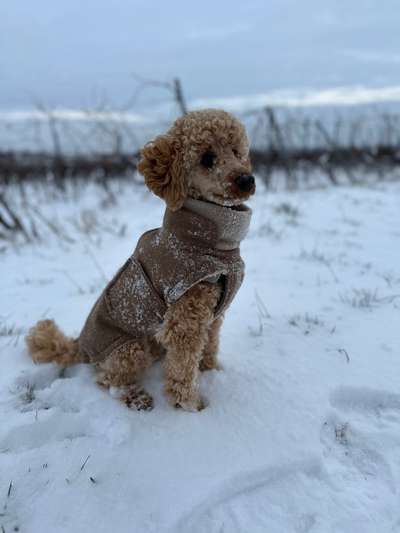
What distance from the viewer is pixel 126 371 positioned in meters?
2.36

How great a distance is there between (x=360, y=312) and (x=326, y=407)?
Answer: 1205 mm

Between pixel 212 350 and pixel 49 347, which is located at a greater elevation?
pixel 49 347

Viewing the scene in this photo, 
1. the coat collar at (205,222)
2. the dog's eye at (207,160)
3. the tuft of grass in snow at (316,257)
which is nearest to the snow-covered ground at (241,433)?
the tuft of grass in snow at (316,257)

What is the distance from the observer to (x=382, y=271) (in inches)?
161

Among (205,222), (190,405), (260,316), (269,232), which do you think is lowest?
(269,232)

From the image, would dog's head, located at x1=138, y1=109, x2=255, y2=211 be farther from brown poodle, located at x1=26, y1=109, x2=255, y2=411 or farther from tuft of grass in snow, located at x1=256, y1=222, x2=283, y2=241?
tuft of grass in snow, located at x1=256, y1=222, x2=283, y2=241

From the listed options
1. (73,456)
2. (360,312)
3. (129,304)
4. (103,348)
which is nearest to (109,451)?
(73,456)

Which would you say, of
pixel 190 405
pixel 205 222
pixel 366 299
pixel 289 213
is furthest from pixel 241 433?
pixel 289 213

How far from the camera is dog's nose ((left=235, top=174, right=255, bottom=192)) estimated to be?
1980 mm

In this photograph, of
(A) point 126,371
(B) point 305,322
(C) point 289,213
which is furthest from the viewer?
(C) point 289,213

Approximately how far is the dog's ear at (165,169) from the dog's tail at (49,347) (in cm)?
121

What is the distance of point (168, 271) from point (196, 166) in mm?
562

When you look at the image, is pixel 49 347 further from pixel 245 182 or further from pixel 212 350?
pixel 245 182

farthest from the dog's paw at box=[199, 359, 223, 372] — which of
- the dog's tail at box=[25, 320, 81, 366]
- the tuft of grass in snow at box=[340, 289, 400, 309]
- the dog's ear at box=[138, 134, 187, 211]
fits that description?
the tuft of grass in snow at box=[340, 289, 400, 309]
